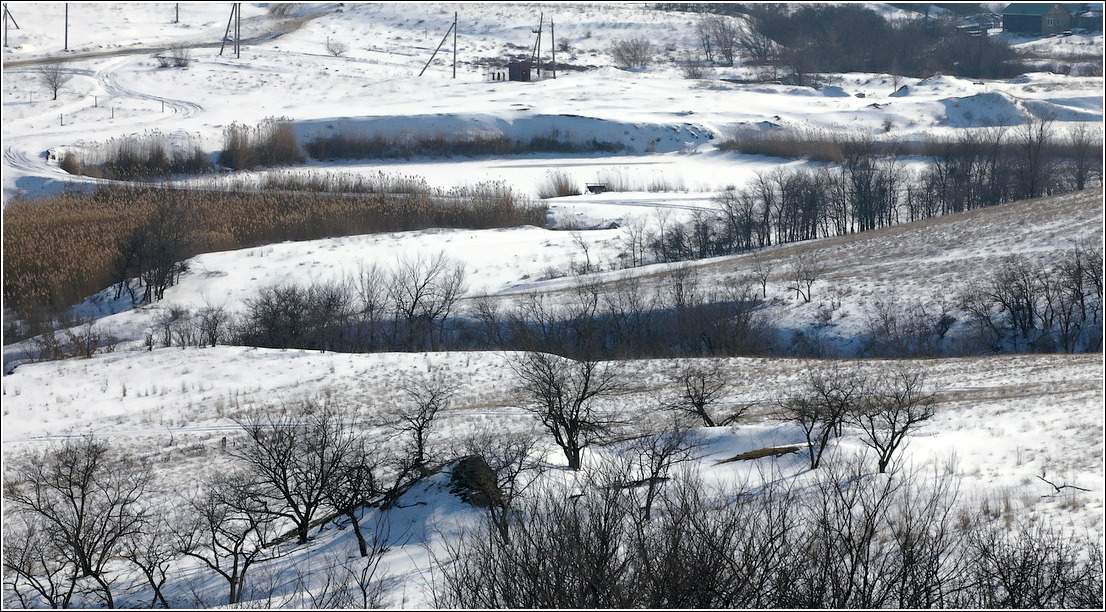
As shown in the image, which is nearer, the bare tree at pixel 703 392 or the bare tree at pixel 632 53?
the bare tree at pixel 703 392

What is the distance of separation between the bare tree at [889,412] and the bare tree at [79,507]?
42.0ft

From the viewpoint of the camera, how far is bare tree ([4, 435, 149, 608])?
15.3m

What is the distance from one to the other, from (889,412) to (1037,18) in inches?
3901

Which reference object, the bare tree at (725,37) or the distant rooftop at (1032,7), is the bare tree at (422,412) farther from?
the distant rooftop at (1032,7)

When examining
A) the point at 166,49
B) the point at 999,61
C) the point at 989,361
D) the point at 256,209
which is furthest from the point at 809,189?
the point at 166,49

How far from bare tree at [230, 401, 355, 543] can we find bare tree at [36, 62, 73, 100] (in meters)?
56.2

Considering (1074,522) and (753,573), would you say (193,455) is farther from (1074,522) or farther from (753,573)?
(1074,522)

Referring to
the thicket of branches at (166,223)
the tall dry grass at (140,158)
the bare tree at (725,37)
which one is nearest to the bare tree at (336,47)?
the tall dry grass at (140,158)

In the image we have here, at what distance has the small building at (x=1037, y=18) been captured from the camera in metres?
102

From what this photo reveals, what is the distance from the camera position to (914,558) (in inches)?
435

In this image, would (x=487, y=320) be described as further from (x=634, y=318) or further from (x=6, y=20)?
(x=6, y=20)

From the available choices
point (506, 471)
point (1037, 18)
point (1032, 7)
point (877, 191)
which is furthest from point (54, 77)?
point (1032, 7)

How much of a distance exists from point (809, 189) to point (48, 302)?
35422 millimetres

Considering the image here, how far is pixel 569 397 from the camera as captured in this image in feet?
77.8
